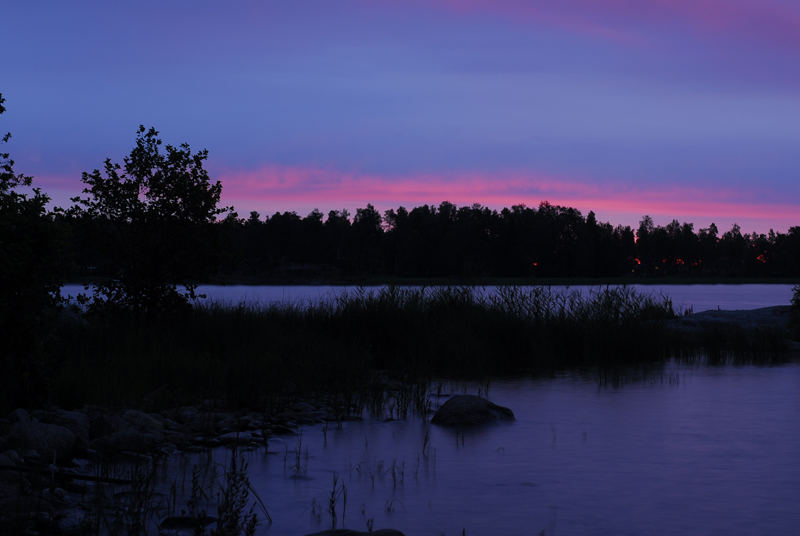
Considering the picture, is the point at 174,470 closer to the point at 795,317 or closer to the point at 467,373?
the point at 467,373

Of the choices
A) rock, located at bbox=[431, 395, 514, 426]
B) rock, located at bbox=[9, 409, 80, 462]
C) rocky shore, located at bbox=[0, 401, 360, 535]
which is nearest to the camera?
rocky shore, located at bbox=[0, 401, 360, 535]

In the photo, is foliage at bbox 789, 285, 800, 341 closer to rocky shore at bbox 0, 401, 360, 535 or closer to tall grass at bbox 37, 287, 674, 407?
tall grass at bbox 37, 287, 674, 407

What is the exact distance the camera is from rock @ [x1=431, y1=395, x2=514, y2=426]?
448 inches

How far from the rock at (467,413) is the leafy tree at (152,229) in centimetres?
765

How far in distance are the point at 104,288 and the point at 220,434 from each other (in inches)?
325

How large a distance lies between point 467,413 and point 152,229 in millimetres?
9244

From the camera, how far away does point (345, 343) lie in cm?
1797

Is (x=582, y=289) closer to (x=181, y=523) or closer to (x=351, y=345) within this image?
(x=351, y=345)

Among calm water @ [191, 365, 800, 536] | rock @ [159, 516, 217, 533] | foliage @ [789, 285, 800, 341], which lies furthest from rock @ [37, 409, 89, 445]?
foliage @ [789, 285, 800, 341]

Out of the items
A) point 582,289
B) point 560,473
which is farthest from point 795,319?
point 582,289

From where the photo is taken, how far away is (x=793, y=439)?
1108cm

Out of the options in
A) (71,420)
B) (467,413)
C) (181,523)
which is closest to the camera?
(181,523)

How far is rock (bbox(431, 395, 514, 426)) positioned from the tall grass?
1964 mm

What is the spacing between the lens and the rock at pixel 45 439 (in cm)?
768
